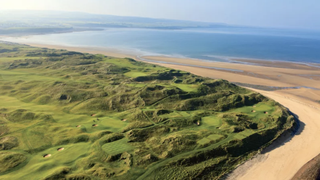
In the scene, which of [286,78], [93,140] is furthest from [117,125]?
[286,78]

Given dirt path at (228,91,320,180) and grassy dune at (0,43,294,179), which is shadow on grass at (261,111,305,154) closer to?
dirt path at (228,91,320,180)

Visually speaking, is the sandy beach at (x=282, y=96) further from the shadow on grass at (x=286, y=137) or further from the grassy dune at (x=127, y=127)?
the grassy dune at (x=127, y=127)

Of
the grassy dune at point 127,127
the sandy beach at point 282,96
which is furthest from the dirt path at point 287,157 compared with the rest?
the grassy dune at point 127,127

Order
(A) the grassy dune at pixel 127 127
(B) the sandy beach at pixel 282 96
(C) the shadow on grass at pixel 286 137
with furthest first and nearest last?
(C) the shadow on grass at pixel 286 137 → (B) the sandy beach at pixel 282 96 → (A) the grassy dune at pixel 127 127

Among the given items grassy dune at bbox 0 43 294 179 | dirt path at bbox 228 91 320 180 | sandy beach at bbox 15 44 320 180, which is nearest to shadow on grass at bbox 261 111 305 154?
dirt path at bbox 228 91 320 180

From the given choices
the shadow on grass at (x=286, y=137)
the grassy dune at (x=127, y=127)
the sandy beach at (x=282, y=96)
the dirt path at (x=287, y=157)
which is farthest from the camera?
the shadow on grass at (x=286, y=137)

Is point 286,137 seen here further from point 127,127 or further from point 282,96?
point 282,96

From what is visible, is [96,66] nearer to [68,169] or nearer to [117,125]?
[117,125]
